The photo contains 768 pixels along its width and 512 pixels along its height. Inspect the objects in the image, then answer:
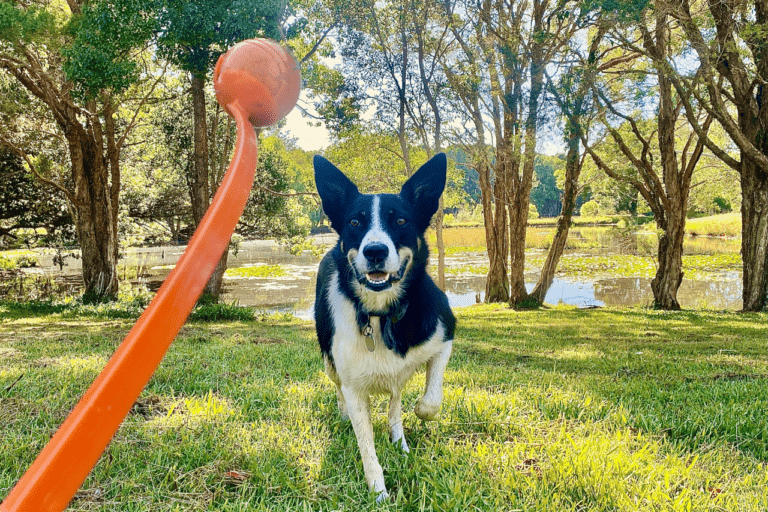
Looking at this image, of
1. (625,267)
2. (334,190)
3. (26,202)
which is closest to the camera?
(334,190)

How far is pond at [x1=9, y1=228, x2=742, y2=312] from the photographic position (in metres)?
17.0

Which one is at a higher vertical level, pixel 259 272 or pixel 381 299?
pixel 381 299

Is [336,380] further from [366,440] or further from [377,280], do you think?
[377,280]

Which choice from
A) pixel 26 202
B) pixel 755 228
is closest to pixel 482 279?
pixel 755 228

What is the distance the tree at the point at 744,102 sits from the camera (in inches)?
383

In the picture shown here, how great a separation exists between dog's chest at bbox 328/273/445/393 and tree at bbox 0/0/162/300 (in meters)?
6.16

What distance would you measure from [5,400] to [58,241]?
17235 mm

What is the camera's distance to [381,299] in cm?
227

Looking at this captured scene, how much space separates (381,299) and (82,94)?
688 centimetres

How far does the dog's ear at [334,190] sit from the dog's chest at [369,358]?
0.46 m

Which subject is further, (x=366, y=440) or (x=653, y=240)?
(x=653, y=240)

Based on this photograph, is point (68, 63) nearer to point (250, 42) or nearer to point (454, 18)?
point (250, 42)

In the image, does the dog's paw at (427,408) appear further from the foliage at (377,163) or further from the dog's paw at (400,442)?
the foliage at (377,163)

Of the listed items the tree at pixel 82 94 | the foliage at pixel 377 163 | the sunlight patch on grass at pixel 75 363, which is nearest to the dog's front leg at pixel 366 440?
the sunlight patch on grass at pixel 75 363
